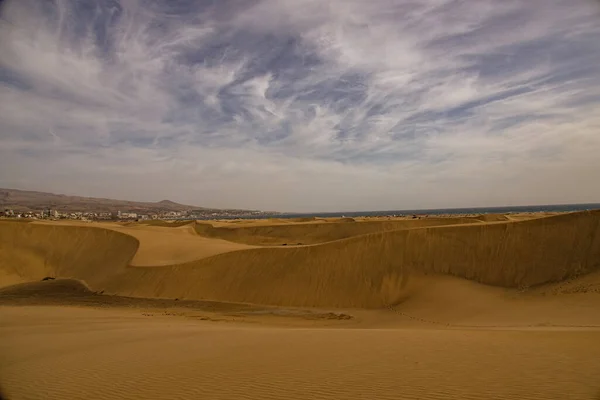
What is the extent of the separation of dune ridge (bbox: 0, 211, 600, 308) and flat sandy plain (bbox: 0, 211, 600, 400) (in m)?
0.07

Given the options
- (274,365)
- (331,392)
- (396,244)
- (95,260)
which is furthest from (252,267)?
(331,392)

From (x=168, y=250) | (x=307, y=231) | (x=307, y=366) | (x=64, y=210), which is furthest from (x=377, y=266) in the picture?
(x=64, y=210)

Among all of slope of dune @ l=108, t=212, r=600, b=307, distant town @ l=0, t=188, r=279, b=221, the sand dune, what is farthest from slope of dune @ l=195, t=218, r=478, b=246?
distant town @ l=0, t=188, r=279, b=221

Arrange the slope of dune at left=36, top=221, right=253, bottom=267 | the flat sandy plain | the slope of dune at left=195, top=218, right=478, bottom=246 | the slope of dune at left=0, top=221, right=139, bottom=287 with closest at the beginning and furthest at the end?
the flat sandy plain < the slope of dune at left=36, top=221, right=253, bottom=267 < the slope of dune at left=0, top=221, right=139, bottom=287 < the slope of dune at left=195, top=218, right=478, bottom=246

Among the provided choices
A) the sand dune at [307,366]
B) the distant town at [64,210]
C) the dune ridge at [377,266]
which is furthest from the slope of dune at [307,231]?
the distant town at [64,210]

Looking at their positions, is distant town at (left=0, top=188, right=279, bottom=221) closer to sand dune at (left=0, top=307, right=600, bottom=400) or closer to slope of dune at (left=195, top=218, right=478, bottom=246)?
slope of dune at (left=195, top=218, right=478, bottom=246)

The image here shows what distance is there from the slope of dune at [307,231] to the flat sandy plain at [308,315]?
11728 millimetres

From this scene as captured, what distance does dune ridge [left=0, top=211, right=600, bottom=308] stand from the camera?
15984 mm

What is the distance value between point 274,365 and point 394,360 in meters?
1.95

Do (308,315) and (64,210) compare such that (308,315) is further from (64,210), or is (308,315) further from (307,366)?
(64,210)

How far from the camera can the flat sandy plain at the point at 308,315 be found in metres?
5.56

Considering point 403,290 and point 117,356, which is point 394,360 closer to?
point 117,356

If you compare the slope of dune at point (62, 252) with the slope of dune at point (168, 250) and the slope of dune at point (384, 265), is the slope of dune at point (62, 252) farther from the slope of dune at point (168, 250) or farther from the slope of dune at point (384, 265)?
the slope of dune at point (384, 265)

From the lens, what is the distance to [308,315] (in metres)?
15.2
